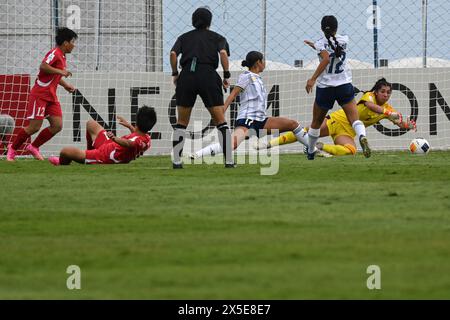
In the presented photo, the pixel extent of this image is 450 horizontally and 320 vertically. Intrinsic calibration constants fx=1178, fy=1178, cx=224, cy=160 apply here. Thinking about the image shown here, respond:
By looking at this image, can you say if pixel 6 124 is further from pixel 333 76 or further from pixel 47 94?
pixel 333 76

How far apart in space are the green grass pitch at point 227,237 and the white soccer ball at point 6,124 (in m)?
8.49

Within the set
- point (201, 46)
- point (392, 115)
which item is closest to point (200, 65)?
point (201, 46)

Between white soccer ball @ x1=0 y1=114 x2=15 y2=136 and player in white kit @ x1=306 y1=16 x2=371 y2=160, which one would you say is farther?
white soccer ball @ x1=0 y1=114 x2=15 y2=136

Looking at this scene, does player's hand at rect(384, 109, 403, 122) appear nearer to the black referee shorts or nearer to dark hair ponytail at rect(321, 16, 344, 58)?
dark hair ponytail at rect(321, 16, 344, 58)

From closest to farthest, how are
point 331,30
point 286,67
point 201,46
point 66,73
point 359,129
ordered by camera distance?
point 201,46 → point 359,129 → point 331,30 → point 66,73 → point 286,67

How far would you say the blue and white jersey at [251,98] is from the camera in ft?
54.7

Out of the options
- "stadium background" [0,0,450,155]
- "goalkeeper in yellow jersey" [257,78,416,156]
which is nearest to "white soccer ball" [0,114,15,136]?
"stadium background" [0,0,450,155]

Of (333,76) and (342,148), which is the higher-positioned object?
(333,76)

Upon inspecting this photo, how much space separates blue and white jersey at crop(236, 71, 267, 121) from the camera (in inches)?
657

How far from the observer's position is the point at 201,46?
13.8 meters

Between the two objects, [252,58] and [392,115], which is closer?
[252,58]

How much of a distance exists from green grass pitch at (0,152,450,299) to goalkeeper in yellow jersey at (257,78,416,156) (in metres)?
5.84

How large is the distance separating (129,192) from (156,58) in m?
12.0

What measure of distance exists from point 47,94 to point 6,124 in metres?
3.29
